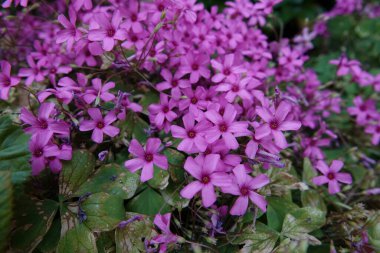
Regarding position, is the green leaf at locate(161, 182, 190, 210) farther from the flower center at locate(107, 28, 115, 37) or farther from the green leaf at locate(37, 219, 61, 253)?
the flower center at locate(107, 28, 115, 37)

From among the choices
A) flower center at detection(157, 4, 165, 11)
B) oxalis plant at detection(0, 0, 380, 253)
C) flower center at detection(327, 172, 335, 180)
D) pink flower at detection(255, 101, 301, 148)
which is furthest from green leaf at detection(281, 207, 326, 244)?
flower center at detection(157, 4, 165, 11)

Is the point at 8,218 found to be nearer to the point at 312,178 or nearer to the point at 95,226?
Result: the point at 95,226

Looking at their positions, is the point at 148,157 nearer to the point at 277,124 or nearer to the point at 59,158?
the point at 59,158

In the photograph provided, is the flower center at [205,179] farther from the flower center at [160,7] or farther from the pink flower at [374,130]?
the pink flower at [374,130]

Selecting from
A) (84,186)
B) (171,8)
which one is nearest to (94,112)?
(84,186)

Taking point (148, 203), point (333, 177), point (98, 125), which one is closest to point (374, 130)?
point (333, 177)

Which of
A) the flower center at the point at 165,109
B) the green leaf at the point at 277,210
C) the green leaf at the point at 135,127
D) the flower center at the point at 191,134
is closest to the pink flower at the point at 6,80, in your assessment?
the green leaf at the point at 135,127
